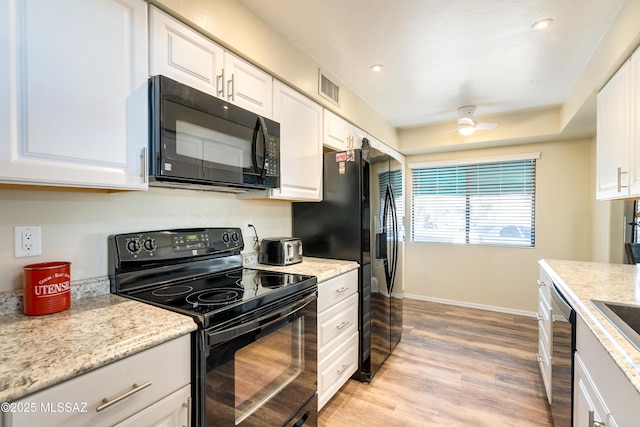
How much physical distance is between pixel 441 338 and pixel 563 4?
9.40 ft

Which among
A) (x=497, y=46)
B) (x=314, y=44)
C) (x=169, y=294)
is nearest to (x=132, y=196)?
(x=169, y=294)

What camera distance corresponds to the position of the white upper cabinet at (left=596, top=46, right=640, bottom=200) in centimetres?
164

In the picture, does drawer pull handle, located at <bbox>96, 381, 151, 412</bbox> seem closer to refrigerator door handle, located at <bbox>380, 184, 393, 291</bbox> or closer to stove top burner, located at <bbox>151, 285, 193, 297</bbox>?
stove top burner, located at <bbox>151, 285, 193, 297</bbox>

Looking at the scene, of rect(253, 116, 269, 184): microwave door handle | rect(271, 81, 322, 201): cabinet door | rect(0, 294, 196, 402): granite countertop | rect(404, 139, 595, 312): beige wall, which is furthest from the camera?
rect(404, 139, 595, 312): beige wall

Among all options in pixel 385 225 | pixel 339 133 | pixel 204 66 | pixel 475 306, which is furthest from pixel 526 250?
pixel 204 66

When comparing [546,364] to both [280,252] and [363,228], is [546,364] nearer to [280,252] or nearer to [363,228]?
[363,228]

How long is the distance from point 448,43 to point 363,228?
1438 mm

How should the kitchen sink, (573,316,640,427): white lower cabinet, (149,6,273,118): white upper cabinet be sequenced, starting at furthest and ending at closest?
(149,6,273,118): white upper cabinet
the kitchen sink
(573,316,640,427): white lower cabinet

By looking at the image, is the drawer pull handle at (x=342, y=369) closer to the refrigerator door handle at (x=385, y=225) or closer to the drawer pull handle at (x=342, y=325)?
the drawer pull handle at (x=342, y=325)

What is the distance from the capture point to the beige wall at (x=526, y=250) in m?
3.49

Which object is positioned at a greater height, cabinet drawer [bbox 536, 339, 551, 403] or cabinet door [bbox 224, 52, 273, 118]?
cabinet door [bbox 224, 52, 273, 118]

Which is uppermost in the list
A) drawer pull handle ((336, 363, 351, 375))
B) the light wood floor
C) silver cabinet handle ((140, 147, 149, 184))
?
silver cabinet handle ((140, 147, 149, 184))

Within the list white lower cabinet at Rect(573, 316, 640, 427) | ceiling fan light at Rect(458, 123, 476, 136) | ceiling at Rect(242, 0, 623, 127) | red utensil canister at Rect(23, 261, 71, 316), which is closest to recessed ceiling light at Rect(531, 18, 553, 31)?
ceiling at Rect(242, 0, 623, 127)

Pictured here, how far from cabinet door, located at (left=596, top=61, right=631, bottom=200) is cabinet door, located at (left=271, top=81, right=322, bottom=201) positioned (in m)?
1.91
